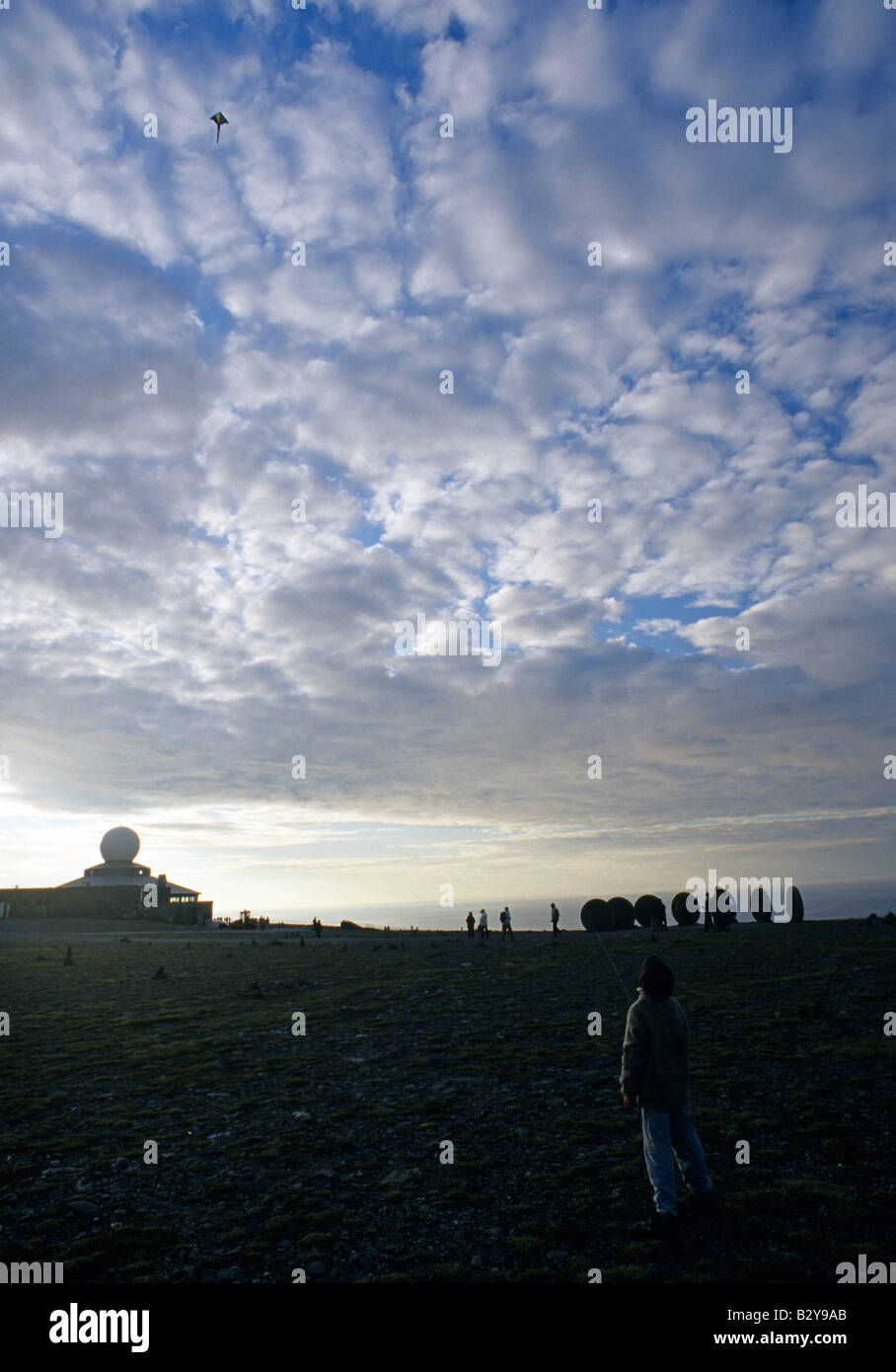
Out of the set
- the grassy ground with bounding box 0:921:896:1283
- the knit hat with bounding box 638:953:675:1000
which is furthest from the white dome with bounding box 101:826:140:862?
the knit hat with bounding box 638:953:675:1000

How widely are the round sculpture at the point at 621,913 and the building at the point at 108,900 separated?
42.7 meters

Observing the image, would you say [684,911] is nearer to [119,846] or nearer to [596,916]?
[596,916]

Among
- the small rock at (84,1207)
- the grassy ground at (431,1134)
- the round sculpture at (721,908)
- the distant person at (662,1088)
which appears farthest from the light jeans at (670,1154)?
the round sculpture at (721,908)

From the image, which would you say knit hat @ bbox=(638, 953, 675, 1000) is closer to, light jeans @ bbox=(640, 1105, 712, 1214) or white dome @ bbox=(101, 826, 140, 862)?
light jeans @ bbox=(640, 1105, 712, 1214)

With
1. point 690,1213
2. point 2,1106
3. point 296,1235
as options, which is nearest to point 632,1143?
point 690,1213

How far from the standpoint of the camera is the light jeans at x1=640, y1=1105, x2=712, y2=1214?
23.8 feet

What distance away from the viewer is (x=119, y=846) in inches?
3268

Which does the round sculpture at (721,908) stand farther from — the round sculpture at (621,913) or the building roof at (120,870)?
the building roof at (120,870)

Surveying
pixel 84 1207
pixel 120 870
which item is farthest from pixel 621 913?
pixel 120 870

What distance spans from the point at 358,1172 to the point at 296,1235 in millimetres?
1677

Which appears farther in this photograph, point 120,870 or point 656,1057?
point 120,870

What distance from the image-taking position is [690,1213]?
7.39m

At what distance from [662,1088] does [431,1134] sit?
13.2 ft

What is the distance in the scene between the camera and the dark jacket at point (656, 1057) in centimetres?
773
